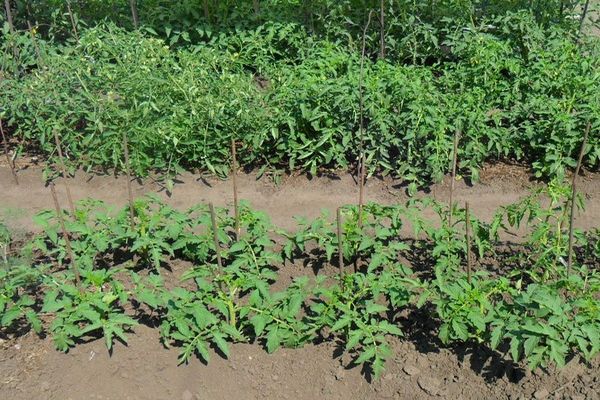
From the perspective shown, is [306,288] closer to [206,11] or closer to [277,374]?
[277,374]

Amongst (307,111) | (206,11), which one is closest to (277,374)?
(307,111)

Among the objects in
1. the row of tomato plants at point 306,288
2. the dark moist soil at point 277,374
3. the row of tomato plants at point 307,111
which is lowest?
the dark moist soil at point 277,374

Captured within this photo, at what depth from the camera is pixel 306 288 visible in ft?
13.2

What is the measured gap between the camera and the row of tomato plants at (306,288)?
3.47 m

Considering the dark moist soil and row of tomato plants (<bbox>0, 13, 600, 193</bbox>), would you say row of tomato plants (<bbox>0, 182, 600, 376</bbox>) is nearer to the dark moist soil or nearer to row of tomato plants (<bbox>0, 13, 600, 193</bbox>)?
the dark moist soil

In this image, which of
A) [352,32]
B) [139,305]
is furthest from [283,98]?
[139,305]

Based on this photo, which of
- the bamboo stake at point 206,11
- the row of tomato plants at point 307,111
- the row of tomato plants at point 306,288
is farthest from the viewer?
the bamboo stake at point 206,11

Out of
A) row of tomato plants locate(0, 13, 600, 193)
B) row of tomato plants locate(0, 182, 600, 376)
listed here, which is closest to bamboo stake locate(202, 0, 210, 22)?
row of tomato plants locate(0, 13, 600, 193)

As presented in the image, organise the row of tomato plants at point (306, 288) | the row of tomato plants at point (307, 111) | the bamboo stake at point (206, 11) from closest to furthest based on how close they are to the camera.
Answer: the row of tomato plants at point (306, 288) < the row of tomato plants at point (307, 111) < the bamboo stake at point (206, 11)

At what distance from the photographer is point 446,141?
515 centimetres

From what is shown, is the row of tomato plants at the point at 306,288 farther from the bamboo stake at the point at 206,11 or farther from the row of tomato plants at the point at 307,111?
the bamboo stake at the point at 206,11

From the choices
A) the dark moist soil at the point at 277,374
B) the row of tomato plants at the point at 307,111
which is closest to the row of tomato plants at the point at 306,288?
the dark moist soil at the point at 277,374

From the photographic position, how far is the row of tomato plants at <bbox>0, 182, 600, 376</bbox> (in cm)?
347

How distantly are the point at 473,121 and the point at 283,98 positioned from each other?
130 cm
